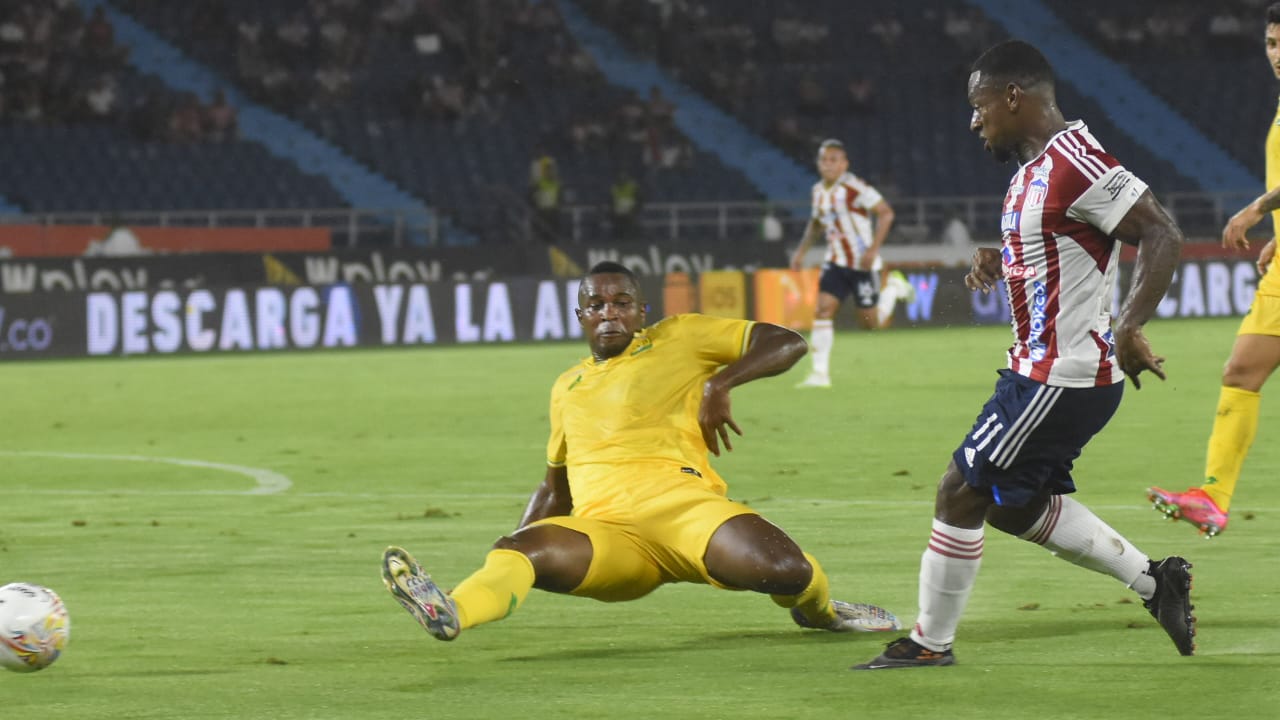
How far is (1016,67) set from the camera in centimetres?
578

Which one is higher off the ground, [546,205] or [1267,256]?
[546,205]

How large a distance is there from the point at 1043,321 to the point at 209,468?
8.01 meters

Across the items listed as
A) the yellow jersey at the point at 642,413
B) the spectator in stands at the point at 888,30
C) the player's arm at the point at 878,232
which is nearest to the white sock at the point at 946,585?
the yellow jersey at the point at 642,413

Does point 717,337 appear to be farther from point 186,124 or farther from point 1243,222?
point 186,124

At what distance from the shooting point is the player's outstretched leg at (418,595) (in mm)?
5449

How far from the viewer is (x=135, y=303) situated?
27.0m

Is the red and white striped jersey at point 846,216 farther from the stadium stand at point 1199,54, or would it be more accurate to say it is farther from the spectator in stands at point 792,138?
the stadium stand at point 1199,54

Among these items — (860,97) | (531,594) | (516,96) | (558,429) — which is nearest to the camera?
(558,429)

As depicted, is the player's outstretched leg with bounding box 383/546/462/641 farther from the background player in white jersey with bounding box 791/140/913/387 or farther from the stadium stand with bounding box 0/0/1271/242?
the stadium stand with bounding box 0/0/1271/242

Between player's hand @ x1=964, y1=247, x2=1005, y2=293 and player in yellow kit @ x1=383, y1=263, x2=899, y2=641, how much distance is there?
61 centimetres

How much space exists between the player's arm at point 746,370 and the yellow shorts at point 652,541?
200 mm

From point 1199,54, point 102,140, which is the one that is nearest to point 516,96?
point 102,140

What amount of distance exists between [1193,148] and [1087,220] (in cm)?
3666

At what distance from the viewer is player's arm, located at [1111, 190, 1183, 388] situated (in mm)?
5539
